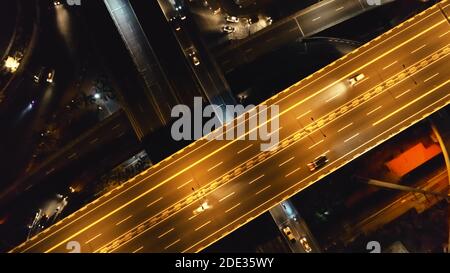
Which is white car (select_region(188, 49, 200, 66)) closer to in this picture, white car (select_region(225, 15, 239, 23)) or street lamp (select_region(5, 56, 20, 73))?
white car (select_region(225, 15, 239, 23))

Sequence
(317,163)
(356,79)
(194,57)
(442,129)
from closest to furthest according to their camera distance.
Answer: (317,163) < (356,79) < (442,129) < (194,57)

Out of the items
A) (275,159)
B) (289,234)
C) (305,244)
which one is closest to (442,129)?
(275,159)

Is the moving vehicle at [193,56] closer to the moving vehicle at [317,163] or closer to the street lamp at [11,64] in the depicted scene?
the moving vehicle at [317,163]

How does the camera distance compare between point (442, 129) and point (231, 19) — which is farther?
point (231, 19)

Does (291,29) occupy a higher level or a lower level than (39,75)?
lower

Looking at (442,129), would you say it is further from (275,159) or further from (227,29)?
(227,29)

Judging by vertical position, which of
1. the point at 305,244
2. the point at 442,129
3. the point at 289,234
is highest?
the point at 442,129

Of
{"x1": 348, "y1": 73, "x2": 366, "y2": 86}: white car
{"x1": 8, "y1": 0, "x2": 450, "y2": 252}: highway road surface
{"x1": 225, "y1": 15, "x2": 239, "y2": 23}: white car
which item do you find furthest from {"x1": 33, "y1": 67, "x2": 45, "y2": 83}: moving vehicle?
{"x1": 348, "y1": 73, "x2": 366, "y2": 86}: white car

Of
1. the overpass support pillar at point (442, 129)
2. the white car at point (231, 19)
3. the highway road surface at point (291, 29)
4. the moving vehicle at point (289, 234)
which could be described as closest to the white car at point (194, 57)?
the highway road surface at point (291, 29)
